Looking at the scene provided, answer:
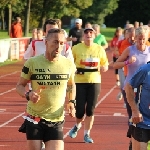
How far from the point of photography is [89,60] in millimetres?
12016

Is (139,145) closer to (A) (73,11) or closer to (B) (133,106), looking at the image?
(B) (133,106)

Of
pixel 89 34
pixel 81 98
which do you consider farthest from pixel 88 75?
pixel 89 34

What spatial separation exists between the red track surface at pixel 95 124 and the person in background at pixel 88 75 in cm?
45

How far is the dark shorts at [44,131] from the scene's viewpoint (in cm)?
752

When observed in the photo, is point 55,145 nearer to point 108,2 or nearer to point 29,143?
point 29,143

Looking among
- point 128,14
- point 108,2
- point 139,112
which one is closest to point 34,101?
point 139,112

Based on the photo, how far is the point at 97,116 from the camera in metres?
15.4

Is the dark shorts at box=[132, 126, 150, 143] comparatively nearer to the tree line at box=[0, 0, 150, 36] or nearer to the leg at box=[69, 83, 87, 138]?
the leg at box=[69, 83, 87, 138]

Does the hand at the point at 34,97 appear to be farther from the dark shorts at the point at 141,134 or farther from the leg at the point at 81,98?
the leg at the point at 81,98

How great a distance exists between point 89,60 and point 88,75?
0.27 meters

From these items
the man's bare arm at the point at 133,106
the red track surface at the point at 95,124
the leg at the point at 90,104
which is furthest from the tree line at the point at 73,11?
the man's bare arm at the point at 133,106

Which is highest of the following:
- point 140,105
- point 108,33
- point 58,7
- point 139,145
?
point 140,105

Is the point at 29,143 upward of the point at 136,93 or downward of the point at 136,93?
downward

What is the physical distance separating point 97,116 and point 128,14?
93944 mm
